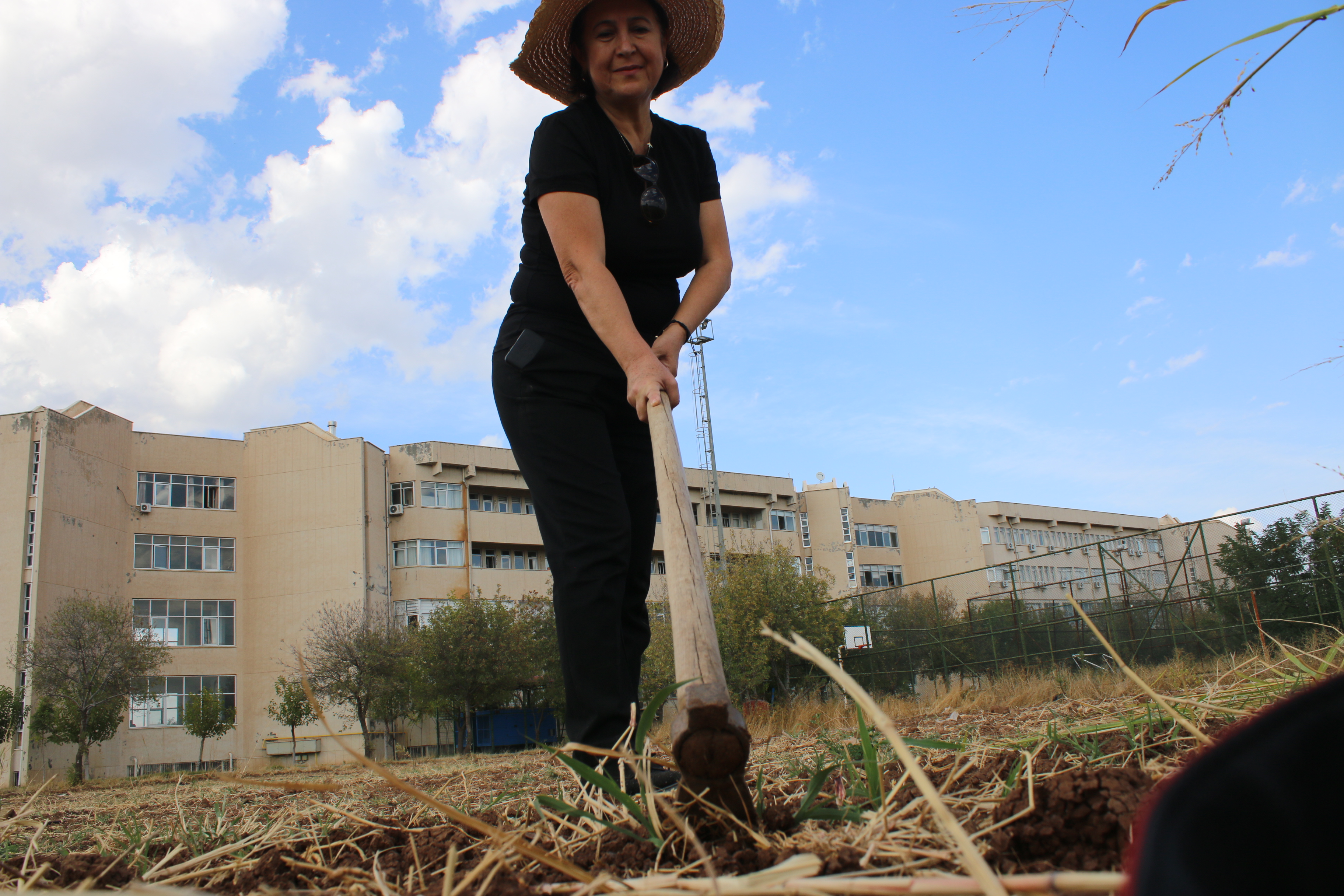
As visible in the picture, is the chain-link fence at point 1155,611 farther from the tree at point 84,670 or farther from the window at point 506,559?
the tree at point 84,670

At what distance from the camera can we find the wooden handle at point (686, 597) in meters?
1.26

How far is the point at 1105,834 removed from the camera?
103cm

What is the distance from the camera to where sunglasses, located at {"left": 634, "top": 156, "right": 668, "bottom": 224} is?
7.70ft

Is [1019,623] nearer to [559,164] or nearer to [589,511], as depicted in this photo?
[589,511]

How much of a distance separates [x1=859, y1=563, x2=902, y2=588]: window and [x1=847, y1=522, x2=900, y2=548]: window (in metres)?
1.32

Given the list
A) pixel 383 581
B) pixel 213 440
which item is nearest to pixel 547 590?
pixel 383 581

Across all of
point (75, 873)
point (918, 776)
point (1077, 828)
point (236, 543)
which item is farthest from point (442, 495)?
point (918, 776)

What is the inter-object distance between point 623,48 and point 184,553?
39.9 metres

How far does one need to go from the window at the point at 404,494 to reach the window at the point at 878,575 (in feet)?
96.4

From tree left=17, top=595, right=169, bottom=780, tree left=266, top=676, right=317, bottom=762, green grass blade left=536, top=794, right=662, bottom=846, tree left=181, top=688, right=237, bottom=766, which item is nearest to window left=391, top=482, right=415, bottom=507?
tree left=266, top=676, right=317, bottom=762

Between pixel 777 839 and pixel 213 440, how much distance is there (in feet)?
138

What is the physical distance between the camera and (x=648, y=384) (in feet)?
5.86

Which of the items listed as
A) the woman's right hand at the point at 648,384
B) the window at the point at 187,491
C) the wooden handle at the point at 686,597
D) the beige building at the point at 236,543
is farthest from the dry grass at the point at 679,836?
the window at the point at 187,491

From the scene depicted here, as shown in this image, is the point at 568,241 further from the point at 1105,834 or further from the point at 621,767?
the point at 1105,834
